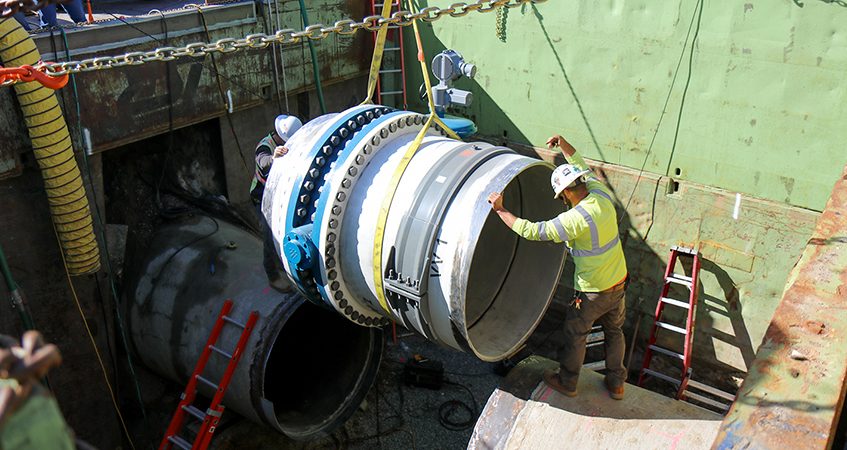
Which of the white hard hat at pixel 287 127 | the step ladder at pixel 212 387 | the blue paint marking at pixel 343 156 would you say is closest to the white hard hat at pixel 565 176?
the blue paint marking at pixel 343 156

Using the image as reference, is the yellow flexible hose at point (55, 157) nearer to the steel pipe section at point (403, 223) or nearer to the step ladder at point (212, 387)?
the step ladder at point (212, 387)

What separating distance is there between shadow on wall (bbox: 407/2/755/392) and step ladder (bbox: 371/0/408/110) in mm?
437

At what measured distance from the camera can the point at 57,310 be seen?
6.19 meters

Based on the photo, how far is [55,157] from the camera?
18.1ft

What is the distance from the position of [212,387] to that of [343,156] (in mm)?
2534

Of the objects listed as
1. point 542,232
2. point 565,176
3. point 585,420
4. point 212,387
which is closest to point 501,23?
point 565,176

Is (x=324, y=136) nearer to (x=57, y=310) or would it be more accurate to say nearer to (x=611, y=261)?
(x=611, y=261)

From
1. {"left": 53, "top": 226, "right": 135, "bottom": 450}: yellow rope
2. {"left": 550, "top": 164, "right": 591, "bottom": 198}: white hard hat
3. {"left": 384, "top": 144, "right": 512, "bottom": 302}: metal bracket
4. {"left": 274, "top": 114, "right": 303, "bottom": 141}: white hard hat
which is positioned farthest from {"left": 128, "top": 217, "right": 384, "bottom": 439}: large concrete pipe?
{"left": 550, "top": 164, "right": 591, "bottom": 198}: white hard hat

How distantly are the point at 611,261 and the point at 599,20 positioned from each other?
3.04 m

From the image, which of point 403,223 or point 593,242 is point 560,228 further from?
point 403,223

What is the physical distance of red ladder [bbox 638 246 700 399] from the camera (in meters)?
6.94

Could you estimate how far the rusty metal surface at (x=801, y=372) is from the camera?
281cm

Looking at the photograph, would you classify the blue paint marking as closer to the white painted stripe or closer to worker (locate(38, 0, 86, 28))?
worker (locate(38, 0, 86, 28))

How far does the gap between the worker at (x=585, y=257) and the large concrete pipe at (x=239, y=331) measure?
2153mm
